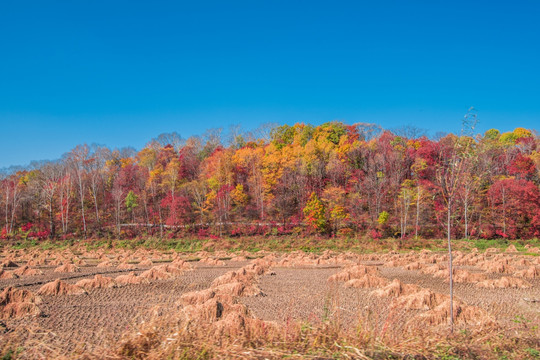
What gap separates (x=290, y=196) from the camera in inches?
2131

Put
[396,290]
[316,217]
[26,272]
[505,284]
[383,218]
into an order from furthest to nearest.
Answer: [316,217], [383,218], [26,272], [505,284], [396,290]

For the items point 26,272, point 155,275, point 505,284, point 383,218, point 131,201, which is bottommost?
point 26,272

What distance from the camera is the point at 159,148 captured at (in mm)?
85000

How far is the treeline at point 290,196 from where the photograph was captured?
144 ft

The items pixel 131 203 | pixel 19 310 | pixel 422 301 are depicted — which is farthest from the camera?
pixel 131 203

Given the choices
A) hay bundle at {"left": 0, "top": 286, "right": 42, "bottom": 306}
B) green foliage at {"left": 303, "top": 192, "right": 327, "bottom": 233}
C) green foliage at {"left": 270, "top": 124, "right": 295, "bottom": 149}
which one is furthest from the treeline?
hay bundle at {"left": 0, "top": 286, "right": 42, "bottom": 306}

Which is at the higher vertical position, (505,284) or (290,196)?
(290,196)

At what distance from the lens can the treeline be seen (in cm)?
4381

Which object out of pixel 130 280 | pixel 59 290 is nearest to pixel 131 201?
pixel 130 280

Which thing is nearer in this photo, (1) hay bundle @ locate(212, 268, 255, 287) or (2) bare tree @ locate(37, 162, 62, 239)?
(1) hay bundle @ locate(212, 268, 255, 287)

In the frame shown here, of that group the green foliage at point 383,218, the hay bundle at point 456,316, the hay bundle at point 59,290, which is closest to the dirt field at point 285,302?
the hay bundle at point 456,316

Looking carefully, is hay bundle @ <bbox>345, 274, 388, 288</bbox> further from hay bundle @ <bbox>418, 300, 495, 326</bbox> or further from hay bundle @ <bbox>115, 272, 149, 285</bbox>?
hay bundle @ <bbox>115, 272, 149, 285</bbox>

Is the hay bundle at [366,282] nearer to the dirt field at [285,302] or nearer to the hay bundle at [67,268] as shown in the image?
Result: the dirt field at [285,302]

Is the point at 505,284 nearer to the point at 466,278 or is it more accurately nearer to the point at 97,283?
the point at 466,278
